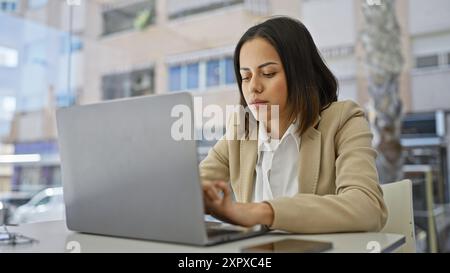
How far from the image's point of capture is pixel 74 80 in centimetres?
422

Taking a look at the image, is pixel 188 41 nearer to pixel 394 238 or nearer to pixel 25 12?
pixel 25 12

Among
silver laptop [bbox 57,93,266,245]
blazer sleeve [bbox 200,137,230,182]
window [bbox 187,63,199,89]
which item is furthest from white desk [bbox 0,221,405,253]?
window [bbox 187,63,199,89]

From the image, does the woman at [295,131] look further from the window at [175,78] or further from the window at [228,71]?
the window at [175,78]

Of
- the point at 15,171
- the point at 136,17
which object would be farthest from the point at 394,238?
the point at 136,17

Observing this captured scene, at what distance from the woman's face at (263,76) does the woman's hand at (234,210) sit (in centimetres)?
38

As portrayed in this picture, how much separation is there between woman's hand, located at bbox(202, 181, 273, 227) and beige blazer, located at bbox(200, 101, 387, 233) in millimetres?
19

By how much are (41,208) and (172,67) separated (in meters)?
1.92

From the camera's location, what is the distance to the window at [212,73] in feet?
14.1

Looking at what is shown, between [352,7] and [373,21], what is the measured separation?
55 cm

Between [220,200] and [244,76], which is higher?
[244,76]

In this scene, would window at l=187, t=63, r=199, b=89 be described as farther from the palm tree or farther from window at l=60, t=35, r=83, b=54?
the palm tree

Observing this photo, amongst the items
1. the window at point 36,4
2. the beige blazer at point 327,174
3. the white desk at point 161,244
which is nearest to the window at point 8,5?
the window at point 36,4

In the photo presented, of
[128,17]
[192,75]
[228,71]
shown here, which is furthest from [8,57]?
[228,71]
